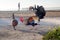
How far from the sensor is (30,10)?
164 centimetres

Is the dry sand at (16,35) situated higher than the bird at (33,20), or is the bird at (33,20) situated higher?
the bird at (33,20)

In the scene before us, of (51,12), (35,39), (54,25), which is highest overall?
(51,12)

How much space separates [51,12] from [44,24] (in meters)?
0.14

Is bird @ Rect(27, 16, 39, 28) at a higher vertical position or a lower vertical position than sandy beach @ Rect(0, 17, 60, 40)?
higher

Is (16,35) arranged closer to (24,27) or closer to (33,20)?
(24,27)

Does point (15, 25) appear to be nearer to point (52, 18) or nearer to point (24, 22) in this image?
point (24, 22)

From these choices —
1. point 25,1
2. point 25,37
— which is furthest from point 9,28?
point 25,1

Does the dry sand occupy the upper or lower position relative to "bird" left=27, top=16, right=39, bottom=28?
lower

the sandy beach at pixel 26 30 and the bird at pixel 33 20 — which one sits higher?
the bird at pixel 33 20

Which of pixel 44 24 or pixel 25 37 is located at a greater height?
pixel 44 24

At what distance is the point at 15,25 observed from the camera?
1.63 metres

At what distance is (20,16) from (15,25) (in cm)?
10

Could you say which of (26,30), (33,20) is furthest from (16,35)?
(33,20)

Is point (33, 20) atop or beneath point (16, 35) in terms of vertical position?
atop
